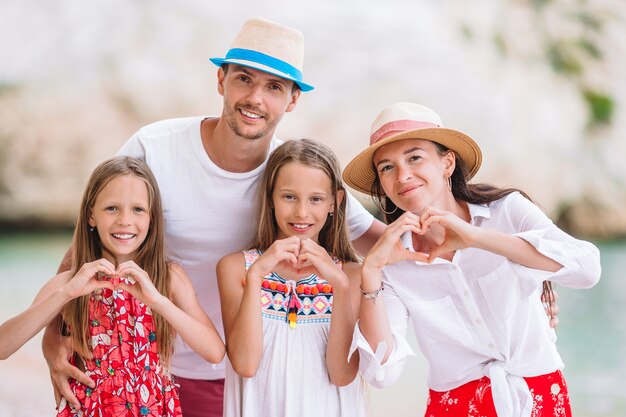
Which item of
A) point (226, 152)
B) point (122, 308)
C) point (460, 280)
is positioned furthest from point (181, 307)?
point (460, 280)

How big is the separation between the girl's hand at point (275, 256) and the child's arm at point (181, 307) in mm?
201

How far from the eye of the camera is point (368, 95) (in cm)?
717

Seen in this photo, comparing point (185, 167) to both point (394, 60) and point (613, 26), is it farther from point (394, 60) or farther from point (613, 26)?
point (613, 26)

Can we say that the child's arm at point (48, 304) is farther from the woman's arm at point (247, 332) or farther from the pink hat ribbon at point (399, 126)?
the pink hat ribbon at point (399, 126)

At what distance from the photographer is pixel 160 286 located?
2053 millimetres

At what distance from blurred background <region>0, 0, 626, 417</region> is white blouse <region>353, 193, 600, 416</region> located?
4024mm

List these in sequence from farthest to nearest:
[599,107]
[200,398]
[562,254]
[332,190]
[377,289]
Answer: [599,107] < [200,398] < [332,190] < [377,289] < [562,254]

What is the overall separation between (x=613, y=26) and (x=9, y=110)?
6045 mm

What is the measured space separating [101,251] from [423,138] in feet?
3.16

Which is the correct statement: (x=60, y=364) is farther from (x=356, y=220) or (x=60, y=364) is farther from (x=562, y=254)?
(x=562, y=254)

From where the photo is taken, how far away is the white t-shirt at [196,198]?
2332 mm

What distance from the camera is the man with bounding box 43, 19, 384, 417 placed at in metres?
2.27

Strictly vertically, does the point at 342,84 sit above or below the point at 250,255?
above

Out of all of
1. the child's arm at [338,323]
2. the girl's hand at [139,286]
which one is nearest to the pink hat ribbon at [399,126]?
the child's arm at [338,323]
